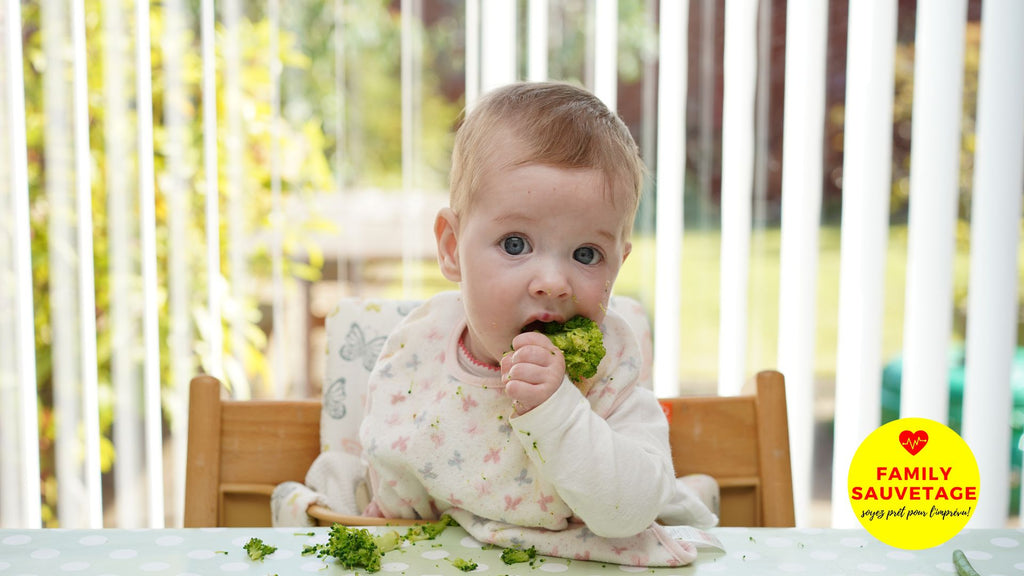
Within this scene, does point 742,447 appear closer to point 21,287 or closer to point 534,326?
point 534,326

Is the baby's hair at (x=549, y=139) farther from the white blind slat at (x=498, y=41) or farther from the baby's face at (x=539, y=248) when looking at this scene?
the white blind slat at (x=498, y=41)

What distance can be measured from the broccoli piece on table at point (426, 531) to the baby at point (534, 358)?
0.12 feet

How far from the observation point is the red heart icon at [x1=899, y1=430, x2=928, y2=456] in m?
0.96

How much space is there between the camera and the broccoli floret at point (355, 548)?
88 centimetres

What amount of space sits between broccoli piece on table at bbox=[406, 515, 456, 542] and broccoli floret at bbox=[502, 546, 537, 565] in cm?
9

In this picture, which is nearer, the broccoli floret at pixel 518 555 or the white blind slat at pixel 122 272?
the broccoli floret at pixel 518 555

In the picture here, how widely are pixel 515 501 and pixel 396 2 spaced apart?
1.56 meters

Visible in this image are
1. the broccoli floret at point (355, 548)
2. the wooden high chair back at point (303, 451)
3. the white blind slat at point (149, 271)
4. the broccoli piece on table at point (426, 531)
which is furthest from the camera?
the white blind slat at point (149, 271)

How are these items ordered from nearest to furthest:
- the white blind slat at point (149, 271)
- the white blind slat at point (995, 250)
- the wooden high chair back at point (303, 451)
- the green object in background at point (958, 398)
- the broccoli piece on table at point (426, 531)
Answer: the broccoli piece on table at point (426, 531) < the wooden high chair back at point (303, 451) < the white blind slat at point (995, 250) < the white blind slat at point (149, 271) < the green object in background at point (958, 398)

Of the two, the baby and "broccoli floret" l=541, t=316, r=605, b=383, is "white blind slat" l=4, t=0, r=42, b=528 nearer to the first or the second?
the baby

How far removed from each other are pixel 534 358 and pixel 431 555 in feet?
0.74

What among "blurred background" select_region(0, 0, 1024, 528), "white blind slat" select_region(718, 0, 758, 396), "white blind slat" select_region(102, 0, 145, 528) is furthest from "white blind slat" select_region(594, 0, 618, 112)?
"white blind slat" select_region(102, 0, 145, 528)

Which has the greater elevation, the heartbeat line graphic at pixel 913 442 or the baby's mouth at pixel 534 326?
the baby's mouth at pixel 534 326

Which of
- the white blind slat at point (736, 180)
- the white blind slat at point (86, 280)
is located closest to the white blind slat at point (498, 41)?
the white blind slat at point (736, 180)
